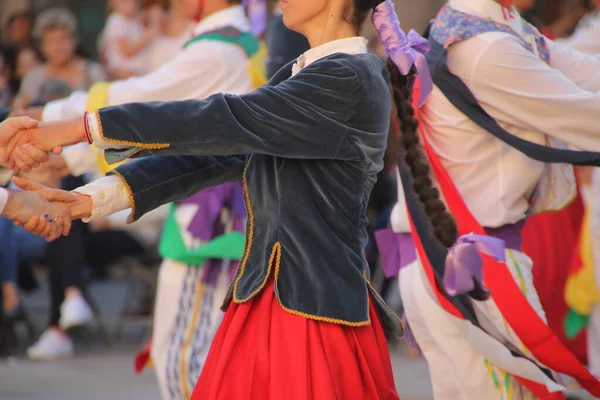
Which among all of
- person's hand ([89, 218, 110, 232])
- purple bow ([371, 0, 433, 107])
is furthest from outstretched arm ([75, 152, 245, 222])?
person's hand ([89, 218, 110, 232])

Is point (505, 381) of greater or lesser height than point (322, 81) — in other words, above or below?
below

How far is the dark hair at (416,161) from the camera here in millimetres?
3326

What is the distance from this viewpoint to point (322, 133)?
2.64 m

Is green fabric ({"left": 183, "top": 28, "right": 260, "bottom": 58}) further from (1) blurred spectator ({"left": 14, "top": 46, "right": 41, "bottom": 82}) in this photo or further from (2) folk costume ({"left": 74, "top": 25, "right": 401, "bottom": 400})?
(1) blurred spectator ({"left": 14, "top": 46, "right": 41, "bottom": 82})

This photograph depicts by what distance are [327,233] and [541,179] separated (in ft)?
3.56

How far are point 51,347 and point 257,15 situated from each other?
2.63 m

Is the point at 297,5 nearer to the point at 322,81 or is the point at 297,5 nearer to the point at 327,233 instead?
the point at 322,81

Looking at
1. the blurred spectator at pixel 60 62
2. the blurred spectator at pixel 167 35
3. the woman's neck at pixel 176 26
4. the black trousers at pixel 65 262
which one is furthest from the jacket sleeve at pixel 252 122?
the woman's neck at pixel 176 26

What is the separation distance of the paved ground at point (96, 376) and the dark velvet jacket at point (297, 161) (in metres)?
2.89

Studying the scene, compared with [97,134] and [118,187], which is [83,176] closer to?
[118,187]

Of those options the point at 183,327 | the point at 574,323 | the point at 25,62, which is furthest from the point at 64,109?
the point at 25,62

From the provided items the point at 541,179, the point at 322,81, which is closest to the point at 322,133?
the point at 322,81

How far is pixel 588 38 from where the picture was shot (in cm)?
523

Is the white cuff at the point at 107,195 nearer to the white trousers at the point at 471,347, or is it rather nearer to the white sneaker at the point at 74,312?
the white trousers at the point at 471,347
